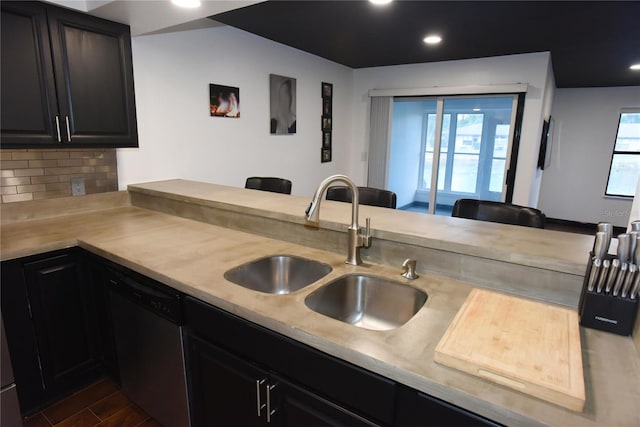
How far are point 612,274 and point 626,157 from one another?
6.74 m

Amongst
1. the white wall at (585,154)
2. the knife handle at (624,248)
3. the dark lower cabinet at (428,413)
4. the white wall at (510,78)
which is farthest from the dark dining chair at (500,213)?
the white wall at (585,154)

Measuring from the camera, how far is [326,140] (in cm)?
468

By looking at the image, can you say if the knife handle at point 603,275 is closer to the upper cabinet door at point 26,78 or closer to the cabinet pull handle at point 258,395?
the cabinet pull handle at point 258,395

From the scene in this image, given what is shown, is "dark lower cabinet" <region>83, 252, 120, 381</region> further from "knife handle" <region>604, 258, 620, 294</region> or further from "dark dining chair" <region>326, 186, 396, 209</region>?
"knife handle" <region>604, 258, 620, 294</region>

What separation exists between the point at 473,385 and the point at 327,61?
14.3 feet

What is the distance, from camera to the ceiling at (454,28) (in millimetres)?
2496

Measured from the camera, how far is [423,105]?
516cm

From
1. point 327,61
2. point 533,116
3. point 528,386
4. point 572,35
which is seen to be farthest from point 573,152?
point 528,386

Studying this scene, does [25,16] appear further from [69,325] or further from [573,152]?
[573,152]

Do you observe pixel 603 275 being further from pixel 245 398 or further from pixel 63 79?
pixel 63 79

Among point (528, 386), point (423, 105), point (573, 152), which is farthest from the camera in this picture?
point (573, 152)

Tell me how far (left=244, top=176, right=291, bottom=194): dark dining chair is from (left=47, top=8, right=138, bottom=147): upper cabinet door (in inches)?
40.9

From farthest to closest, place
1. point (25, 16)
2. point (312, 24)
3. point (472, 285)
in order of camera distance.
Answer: point (312, 24) < point (25, 16) < point (472, 285)

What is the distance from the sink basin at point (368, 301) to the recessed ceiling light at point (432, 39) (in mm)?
2819
